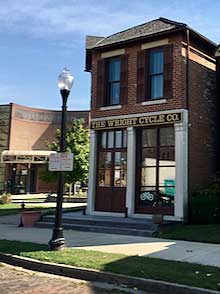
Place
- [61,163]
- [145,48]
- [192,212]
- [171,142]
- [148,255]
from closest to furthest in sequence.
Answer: [148,255], [61,163], [192,212], [171,142], [145,48]

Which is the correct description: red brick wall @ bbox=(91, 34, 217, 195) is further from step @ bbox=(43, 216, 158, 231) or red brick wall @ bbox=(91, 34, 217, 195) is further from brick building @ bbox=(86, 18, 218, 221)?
step @ bbox=(43, 216, 158, 231)

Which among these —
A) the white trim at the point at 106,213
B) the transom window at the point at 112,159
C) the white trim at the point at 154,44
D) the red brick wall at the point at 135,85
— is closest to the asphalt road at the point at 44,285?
the white trim at the point at 106,213

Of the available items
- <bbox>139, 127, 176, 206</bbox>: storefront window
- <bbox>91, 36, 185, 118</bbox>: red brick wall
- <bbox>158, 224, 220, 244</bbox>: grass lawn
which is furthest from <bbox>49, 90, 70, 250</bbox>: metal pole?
<bbox>139, 127, 176, 206</bbox>: storefront window

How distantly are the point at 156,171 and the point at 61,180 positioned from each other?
5.95 m

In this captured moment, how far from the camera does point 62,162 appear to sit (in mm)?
10633

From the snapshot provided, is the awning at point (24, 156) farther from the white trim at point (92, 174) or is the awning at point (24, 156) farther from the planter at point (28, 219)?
the planter at point (28, 219)

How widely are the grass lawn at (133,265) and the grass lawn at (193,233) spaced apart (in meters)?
3.23

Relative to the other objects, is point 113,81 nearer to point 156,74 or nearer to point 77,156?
point 156,74

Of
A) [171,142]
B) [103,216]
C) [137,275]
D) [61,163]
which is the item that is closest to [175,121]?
[171,142]

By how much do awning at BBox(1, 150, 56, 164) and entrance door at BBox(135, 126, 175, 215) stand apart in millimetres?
31118

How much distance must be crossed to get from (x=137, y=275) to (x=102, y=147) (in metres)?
10.1

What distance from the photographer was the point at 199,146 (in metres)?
15.9

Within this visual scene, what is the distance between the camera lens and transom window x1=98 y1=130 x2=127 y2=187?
657 inches

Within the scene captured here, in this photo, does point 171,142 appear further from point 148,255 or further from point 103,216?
point 148,255
